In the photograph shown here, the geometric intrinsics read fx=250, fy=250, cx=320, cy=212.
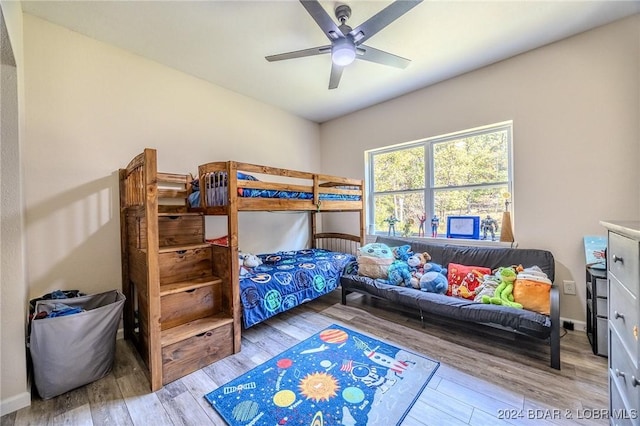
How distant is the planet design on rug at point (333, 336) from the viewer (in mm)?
2188

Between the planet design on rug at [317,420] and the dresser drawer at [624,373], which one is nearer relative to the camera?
the dresser drawer at [624,373]

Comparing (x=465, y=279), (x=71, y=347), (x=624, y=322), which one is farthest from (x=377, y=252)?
(x=71, y=347)

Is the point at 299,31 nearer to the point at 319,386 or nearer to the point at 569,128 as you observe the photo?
the point at 569,128

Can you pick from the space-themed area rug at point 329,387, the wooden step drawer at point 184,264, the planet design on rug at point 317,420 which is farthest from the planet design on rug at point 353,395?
the wooden step drawer at point 184,264

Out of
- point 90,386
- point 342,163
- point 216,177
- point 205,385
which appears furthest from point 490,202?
point 90,386

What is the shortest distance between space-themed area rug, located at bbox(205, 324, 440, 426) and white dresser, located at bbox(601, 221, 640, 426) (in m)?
0.91

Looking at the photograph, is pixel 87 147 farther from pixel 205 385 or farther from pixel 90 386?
pixel 205 385

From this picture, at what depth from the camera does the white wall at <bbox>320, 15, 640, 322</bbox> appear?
6.90ft

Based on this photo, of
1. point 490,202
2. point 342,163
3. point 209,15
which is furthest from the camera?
point 342,163

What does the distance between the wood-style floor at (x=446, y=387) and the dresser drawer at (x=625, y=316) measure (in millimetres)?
773

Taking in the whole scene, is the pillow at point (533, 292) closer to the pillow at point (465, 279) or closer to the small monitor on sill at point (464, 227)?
the pillow at point (465, 279)

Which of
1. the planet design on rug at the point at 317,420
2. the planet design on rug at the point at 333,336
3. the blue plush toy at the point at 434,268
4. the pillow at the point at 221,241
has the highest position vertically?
the pillow at the point at 221,241

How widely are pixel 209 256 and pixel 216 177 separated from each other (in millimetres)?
708

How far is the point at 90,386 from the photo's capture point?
1.67 metres
